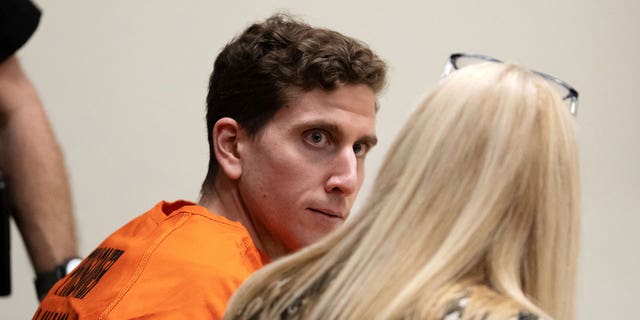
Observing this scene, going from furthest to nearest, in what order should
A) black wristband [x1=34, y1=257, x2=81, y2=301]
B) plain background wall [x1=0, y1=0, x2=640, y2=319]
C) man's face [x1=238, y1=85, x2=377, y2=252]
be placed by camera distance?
plain background wall [x1=0, y1=0, x2=640, y2=319] → man's face [x1=238, y1=85, x2=377, y2=252] → black wristband [x1=34, y1=257, x2=81, y2=301]

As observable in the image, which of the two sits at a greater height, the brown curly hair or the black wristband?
the brown curly hair

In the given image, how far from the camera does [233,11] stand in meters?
2.50

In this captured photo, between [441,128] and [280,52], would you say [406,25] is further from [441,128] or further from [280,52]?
[441,128]

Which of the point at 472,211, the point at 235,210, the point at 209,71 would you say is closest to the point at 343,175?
the point at 235,210

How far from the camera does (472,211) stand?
1.09 meters

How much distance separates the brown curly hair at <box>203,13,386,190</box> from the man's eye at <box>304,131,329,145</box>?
7 cm

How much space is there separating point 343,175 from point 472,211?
47cm

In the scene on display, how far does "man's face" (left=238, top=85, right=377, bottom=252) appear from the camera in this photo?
5.00ft

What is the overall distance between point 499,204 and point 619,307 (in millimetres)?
1888

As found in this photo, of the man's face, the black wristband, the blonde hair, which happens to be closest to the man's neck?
the man's face

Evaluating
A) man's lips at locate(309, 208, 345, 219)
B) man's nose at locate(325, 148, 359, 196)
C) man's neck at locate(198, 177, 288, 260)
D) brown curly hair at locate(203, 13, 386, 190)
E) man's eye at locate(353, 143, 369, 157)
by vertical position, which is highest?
brown curly hair at locate(203, 13, 386, 190)

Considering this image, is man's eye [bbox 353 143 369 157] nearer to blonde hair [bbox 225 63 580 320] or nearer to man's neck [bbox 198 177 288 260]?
man's neck [bbox 198 177 288 260]

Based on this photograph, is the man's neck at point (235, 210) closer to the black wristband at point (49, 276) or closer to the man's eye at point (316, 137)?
the man's eye at point (316, 137)

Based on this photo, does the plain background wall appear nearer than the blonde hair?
No
